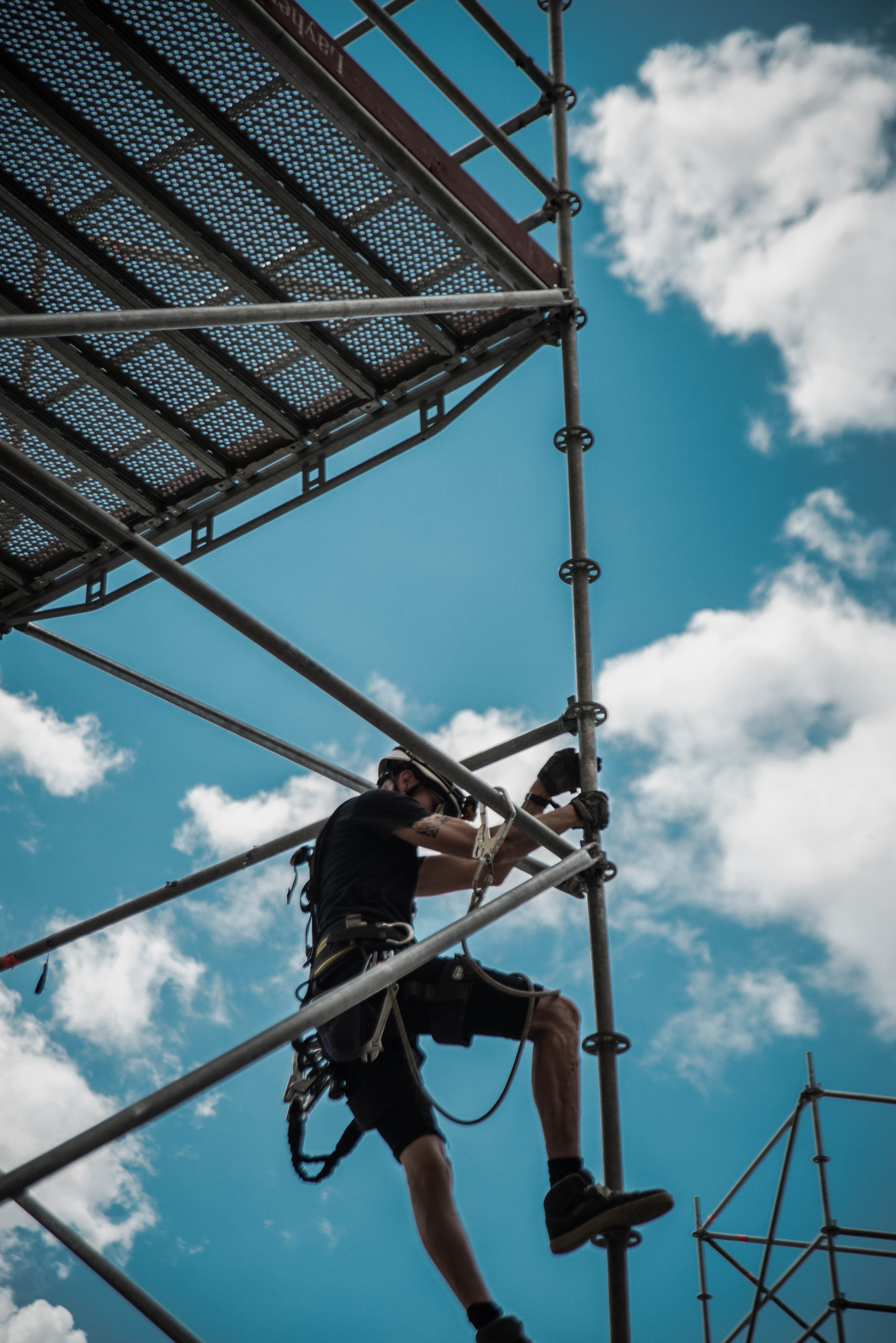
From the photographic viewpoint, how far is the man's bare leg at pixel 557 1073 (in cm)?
472

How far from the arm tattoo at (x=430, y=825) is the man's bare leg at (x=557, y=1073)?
0.89m

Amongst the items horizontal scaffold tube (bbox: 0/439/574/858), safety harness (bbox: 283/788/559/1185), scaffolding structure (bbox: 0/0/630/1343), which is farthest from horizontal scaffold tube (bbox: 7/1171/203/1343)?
horizontal scaffold tube (bbox: 0/439/574/858)

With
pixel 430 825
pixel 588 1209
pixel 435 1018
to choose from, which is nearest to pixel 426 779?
pixel 430 825

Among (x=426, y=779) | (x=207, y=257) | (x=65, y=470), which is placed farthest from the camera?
(x=65, y=470)

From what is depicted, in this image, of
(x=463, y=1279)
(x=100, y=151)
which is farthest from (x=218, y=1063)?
(x=100, y=151)

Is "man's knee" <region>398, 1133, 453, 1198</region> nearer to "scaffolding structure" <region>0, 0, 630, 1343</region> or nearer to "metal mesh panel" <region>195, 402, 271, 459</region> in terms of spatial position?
"scaffolding structure" <region>0, 0, 630, 1343</region>

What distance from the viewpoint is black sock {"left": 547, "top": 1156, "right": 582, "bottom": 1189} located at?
4633mm

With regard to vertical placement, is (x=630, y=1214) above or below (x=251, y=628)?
below

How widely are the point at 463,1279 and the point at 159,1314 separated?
2073mm

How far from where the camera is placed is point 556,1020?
5.10 metres

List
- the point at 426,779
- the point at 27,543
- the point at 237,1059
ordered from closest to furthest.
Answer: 1. the point at 237,1059
2. the point at 426,779
3. the point at 27,543

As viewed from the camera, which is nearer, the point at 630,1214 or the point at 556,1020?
the point at 630,1214

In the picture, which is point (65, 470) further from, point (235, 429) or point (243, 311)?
point (243, 311)

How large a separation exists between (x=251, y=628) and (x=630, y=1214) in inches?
103
